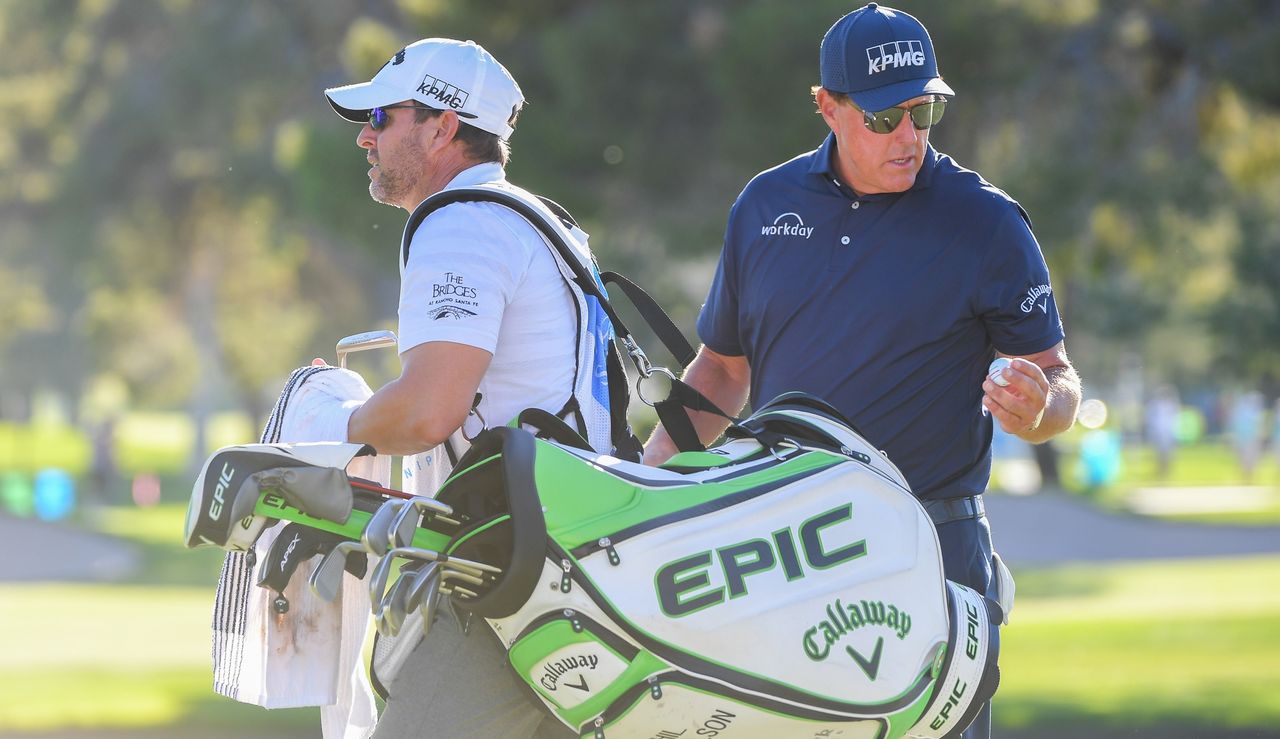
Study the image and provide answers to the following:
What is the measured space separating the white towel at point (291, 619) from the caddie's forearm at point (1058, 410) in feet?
4.09

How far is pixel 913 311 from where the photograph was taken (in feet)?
11.4

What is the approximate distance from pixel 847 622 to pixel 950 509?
108 cm

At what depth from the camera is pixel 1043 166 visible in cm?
1218

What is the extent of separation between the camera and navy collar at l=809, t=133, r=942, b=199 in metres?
3.62

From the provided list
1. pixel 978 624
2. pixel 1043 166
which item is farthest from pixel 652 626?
pixel 1043 166

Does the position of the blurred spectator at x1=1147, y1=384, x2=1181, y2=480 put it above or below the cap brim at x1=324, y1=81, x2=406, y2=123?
above

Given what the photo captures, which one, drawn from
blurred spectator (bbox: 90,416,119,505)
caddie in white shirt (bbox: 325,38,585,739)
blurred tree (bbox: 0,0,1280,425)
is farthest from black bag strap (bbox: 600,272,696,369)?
blurred spectator (bbox: 90,416,119,505)

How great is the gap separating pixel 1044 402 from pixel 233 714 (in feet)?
30.6

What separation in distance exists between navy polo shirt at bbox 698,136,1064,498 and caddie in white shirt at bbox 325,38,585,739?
664 millimetres

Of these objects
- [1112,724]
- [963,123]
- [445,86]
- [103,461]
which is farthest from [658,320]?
[103,461]

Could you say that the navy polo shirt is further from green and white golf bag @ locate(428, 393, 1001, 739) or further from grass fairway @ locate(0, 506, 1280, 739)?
grass fairway @ locate(0, 506, 1280, 739)

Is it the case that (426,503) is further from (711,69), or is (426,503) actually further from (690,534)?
(711,69)

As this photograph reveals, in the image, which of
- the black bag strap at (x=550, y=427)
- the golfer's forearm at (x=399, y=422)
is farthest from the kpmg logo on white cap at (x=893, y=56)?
the golfer's forearm at (x=399, y=422)

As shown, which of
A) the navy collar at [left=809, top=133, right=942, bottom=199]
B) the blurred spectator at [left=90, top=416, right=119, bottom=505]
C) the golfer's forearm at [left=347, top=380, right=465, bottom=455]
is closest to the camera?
the golfer's forearm at [left=347, top=380, right=465, bottom=455]
